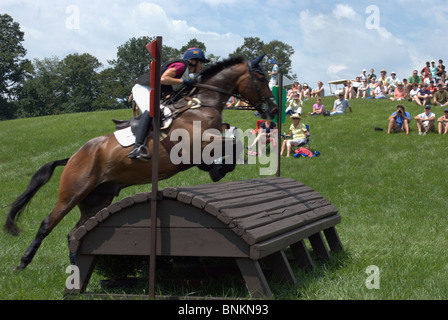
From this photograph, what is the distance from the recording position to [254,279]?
3463 mm

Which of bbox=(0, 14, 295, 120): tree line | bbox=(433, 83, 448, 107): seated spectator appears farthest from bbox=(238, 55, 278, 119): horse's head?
bbox=(0, 14, 295, 120): tree line

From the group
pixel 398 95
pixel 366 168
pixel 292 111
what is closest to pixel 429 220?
pixel 366 168

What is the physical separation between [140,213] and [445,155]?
10.6 m

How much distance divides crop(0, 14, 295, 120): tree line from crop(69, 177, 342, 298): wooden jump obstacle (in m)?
52.8

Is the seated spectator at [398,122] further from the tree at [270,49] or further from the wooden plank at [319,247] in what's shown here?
the tree at [270,49]

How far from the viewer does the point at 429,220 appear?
7422 millimetres

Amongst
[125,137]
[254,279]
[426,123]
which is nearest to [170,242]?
[254,279]

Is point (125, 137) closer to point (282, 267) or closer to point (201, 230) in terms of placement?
point (201, 230)

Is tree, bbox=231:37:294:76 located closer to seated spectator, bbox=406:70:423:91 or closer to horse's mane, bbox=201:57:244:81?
seated spectator, bbox=406:70:423:91

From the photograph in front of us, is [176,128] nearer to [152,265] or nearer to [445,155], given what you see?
[152,265]

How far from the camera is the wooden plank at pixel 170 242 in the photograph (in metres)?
3.50

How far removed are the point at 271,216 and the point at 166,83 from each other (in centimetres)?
201

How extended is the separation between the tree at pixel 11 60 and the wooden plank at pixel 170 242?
57.8 metres

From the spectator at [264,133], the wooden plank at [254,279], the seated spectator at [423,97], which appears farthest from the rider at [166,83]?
the seated spectator at [423,97]
